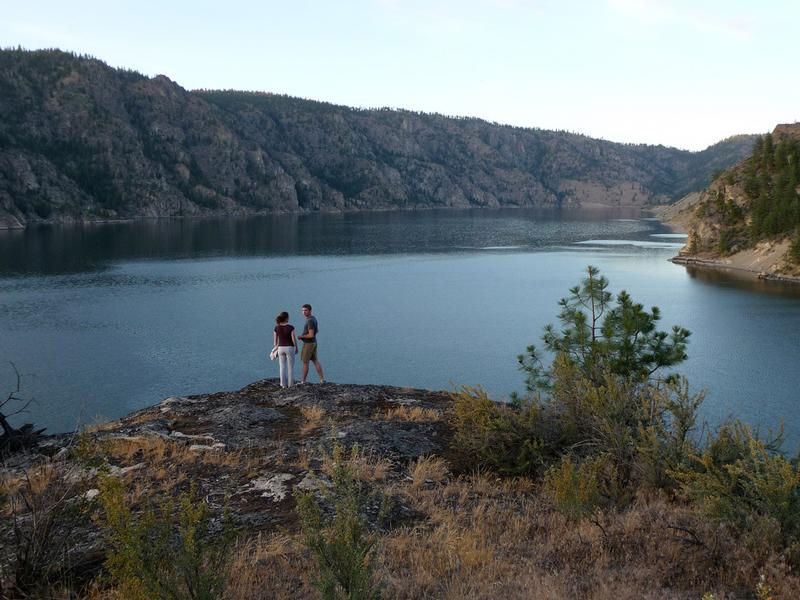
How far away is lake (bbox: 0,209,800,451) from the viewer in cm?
2845

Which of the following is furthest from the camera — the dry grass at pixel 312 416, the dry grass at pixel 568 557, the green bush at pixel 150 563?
the dry grass at pixel 312 416

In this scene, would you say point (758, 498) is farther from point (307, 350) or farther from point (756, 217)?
point (756, 217)

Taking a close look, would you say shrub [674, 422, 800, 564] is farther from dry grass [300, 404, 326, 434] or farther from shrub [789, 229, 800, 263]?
shrub [789, 229, 800, 263]

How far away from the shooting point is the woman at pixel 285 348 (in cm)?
1527

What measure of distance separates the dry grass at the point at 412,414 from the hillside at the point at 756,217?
62210 millimetres

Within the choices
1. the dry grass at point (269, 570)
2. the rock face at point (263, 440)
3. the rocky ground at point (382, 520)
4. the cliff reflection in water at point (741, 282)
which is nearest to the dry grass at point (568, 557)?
the rocky ground at point (382, 520)

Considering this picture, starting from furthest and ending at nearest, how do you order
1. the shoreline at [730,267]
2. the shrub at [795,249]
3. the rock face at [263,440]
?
the shoreline at [730,267]
the shrub at [795,249]
the rock face at [263,440]

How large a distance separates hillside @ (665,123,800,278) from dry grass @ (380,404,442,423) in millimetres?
62210

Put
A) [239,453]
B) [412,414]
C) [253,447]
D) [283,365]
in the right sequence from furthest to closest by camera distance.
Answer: [283,365]
[412,414]
[253,447]
[239,453]

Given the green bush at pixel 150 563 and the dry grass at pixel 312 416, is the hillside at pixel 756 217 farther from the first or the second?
the green bush at pixel 150 563

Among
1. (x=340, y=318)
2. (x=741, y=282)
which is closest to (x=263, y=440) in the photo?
(x=340, y=318)

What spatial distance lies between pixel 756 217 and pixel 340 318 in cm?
5522

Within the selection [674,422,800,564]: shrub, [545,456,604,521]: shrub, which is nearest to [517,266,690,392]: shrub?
[545,456,604,521]: shrub

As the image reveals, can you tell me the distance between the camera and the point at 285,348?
1548cm
